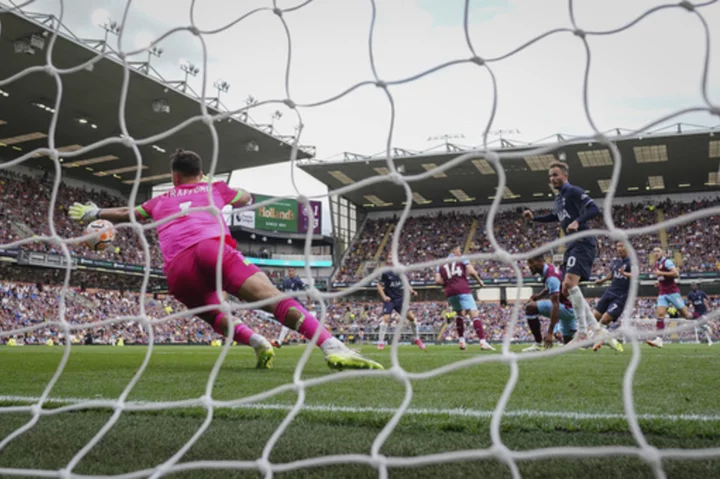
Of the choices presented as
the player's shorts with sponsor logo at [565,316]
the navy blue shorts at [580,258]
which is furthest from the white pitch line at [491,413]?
the player's shorts with sponsor logo at [565,316]

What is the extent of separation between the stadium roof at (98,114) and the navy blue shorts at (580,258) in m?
13.2

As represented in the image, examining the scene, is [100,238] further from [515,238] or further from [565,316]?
[515,238]

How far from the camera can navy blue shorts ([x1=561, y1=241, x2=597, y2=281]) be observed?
703cm

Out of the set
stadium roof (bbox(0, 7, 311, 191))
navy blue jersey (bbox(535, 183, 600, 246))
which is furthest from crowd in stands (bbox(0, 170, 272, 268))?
navy blue jersey (bbox(535, 183, 600, 246))

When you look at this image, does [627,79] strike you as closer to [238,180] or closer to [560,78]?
[560,78]

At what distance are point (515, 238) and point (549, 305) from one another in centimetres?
2166

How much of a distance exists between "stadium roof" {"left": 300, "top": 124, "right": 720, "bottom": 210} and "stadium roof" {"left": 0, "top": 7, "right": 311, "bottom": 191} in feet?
11.8

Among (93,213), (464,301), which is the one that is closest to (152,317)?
(464,301)

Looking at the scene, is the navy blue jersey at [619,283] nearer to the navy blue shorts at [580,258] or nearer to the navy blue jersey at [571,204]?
the navy blue shorts at [580,258]

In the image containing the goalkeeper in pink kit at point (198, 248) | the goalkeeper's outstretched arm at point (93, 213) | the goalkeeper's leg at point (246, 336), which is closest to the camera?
the goalkeeper in pink kit at point (198, 248)

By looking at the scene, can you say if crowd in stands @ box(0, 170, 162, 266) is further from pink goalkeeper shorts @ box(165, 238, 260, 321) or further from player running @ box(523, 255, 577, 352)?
pink goalkeeper shorts @ box(165, 238, 260, 321)

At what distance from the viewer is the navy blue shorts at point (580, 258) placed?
7.03 metres

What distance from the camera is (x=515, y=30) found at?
2689 mm

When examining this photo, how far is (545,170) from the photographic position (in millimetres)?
25766
